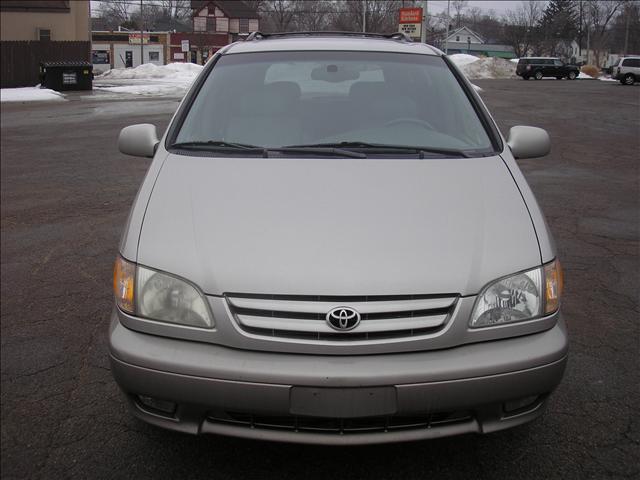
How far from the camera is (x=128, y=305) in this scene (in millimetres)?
2494

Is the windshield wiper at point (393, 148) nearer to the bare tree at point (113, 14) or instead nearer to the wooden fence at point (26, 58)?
the wooden fence at point (26, 58)

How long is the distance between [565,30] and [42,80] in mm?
74760

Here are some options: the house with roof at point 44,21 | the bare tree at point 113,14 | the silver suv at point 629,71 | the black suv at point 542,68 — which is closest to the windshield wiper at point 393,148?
the house with roof at point 44,21

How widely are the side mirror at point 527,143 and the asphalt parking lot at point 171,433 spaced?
1114 millimetres

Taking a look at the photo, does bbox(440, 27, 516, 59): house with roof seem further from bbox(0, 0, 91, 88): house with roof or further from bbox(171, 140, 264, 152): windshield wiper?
bbox(171, 140, 264, 152): windshield wiper

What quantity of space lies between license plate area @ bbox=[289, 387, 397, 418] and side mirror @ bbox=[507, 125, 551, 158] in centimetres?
190

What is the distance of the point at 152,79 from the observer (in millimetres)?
37406

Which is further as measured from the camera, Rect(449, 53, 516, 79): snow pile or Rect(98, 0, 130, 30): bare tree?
Rect(98, 0, 130, 30): bare tree

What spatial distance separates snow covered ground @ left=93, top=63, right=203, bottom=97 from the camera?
2841 centimetres

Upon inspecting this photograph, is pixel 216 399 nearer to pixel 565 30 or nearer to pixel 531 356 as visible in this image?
pixel 531 356

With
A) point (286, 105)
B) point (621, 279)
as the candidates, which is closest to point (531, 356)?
point (286, 105)

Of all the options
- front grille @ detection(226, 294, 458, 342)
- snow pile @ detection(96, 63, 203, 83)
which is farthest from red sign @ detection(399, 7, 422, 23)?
front grille @ detection(226, 294, 458, 342)

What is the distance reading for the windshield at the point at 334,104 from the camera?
338cm

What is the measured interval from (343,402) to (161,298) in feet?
2.54
